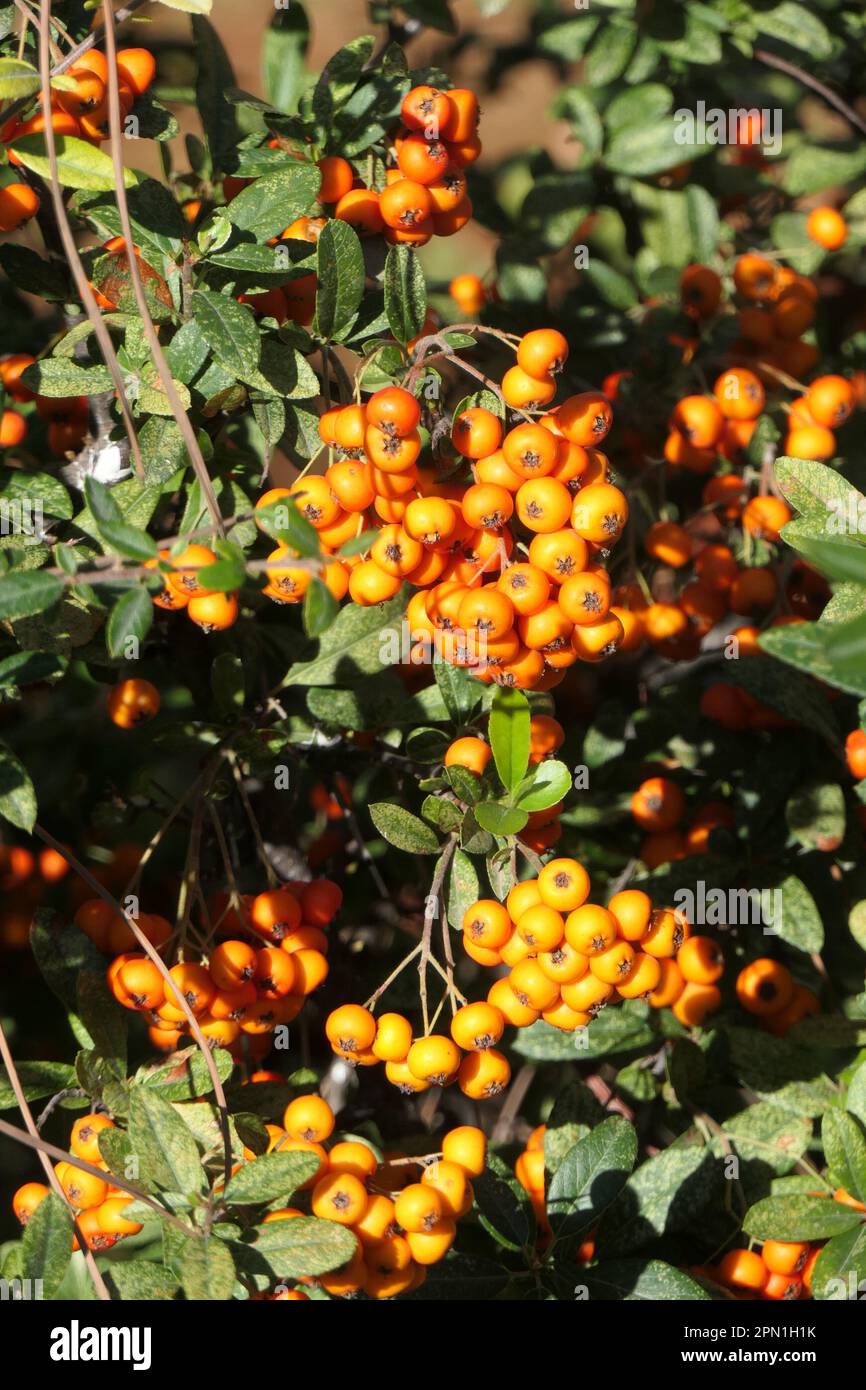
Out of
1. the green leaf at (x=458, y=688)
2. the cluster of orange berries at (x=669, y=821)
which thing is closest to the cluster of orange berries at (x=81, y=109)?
the green leaf at (x=458, y=688)

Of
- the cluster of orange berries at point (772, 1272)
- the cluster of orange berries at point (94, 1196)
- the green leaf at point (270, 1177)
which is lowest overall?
the cluster of orange berries at point (772, 1272)

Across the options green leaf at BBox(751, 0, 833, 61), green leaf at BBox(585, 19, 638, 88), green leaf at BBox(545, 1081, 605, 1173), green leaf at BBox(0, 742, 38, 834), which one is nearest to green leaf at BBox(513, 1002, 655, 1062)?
green leaf at BBox(545, 1081, 605, 1173)

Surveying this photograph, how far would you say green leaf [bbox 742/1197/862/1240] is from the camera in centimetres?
195

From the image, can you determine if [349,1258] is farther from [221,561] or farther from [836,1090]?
[836,1090]

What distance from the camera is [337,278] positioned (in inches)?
73.8

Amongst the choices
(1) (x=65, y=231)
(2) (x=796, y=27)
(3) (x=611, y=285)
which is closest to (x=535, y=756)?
(1) (x=65, y=231)

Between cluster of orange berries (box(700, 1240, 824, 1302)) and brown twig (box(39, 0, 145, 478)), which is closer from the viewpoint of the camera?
brown twig (box(39, 0, 145, 478))

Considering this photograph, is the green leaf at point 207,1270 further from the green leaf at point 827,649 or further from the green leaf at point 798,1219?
the green leaf at point 827,649

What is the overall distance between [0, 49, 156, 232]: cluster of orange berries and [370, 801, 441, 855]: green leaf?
111cm

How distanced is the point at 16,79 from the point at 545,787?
1267 millimetres

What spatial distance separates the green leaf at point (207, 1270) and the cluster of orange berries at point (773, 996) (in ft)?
3.86

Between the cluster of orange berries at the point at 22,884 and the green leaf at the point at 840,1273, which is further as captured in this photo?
the cluster of orange berries at the point at 22,884

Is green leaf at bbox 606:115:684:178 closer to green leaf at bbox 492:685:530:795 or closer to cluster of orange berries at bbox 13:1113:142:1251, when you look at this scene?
green leaf at bbox 492:685:530:795

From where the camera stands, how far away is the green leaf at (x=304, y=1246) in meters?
1.63
